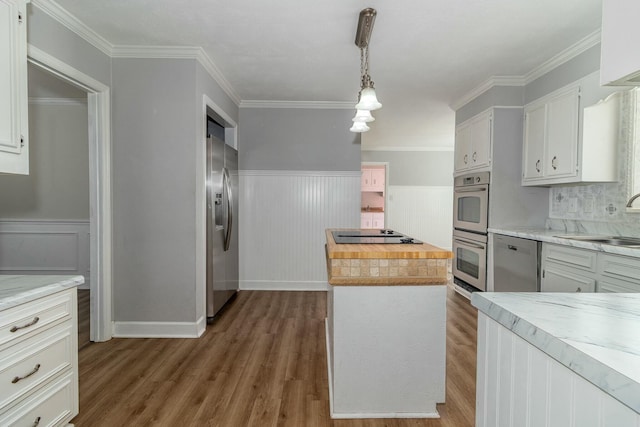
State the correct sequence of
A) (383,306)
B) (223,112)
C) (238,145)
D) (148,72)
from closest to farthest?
1. (383,306)
2. (148,72)
3. (223,112)
4. (238,145)

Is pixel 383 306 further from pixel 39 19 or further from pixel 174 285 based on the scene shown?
pixel 39 19

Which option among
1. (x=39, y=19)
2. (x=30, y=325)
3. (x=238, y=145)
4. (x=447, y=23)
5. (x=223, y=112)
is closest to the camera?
(x=30, y=325)

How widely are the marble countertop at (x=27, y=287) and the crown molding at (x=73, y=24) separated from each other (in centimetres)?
176

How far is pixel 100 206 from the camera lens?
107 inches

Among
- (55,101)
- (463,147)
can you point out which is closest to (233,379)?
(463,147)

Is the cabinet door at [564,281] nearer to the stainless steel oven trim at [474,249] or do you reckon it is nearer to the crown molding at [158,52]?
the stainless steel oven trim at [474,249]

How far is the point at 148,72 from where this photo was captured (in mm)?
2818

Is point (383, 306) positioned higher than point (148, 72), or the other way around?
point (148, 72)

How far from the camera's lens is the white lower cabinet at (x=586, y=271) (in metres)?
1.95

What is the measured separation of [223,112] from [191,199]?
3.88 ft

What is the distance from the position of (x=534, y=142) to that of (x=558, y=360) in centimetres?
328

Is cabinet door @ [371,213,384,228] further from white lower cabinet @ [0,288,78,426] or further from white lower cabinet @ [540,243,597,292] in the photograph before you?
white lower cabinet @ [0,288,78,426]

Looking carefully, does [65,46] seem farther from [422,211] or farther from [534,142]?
[422,211]

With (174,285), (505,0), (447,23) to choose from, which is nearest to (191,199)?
(174,285)
